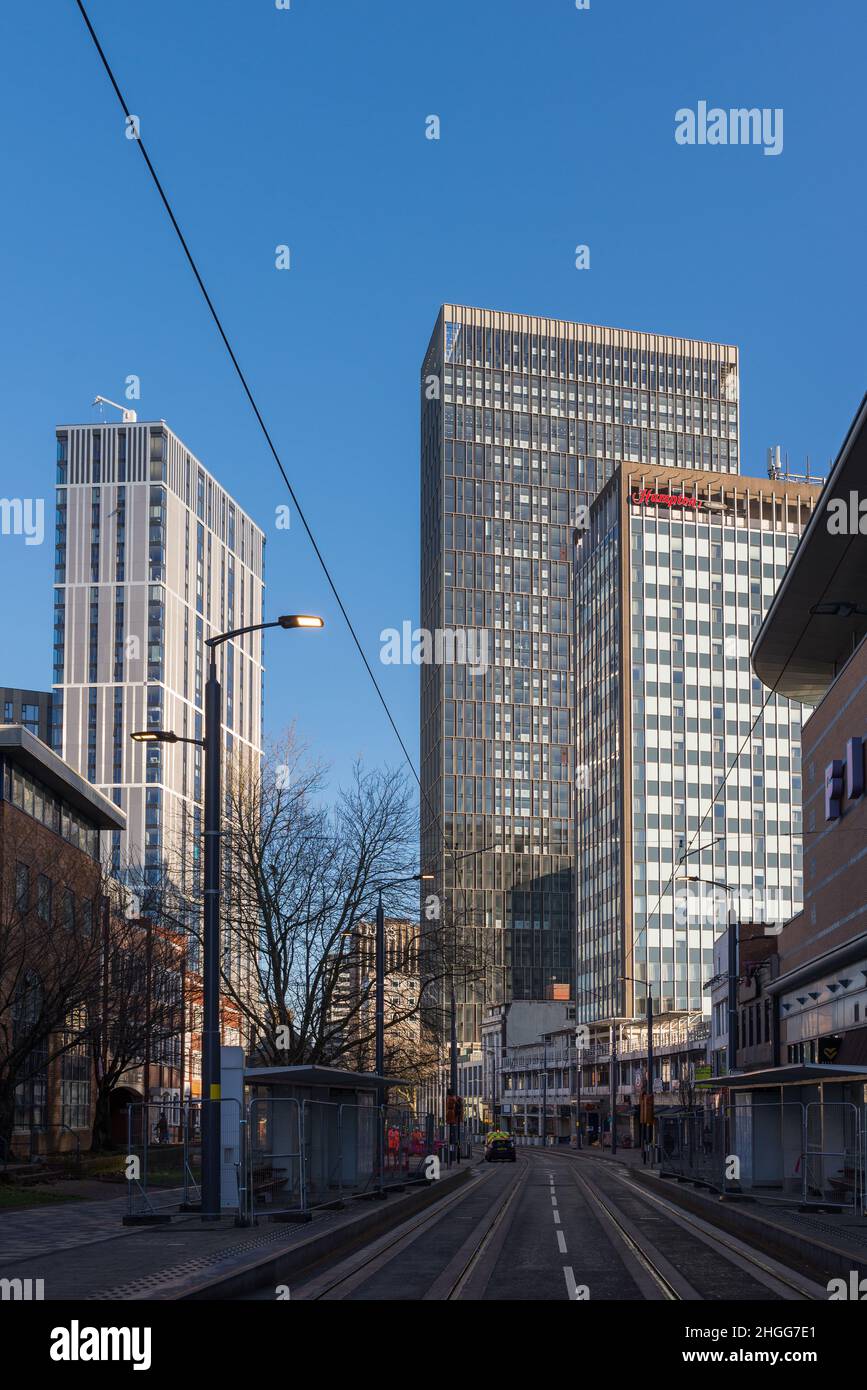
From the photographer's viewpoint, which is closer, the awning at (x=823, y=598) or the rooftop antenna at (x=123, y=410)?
the awning at (x=823, y=598)

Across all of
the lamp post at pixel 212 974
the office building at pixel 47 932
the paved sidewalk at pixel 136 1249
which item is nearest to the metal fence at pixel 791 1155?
the paved sidewalk at pixel 136 1249

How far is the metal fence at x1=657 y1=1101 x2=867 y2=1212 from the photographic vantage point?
2731 centimetres

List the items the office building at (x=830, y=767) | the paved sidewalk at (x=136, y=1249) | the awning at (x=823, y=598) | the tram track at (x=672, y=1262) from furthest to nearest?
the office building at (x=830, y=767)
the awning at (x=823, y=598)
the tram track at (x=672, y=1262)
the paved sidewalk at (x=136, y=1249)

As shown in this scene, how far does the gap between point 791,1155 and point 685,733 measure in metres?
118

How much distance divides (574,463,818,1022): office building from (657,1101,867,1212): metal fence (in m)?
100

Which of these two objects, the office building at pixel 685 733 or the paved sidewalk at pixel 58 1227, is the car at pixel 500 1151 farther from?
the office building at pixel 685 733

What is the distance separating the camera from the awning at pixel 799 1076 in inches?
1083

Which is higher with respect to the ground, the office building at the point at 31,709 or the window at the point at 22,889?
the office building at the point at 31,709

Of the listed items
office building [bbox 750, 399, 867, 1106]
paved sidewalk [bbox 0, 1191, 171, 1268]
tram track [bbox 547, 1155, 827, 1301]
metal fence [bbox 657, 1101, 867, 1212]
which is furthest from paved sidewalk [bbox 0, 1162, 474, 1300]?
office building [bbox 750, 399, 867, 1106]

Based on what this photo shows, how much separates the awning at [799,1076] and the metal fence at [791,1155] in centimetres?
48

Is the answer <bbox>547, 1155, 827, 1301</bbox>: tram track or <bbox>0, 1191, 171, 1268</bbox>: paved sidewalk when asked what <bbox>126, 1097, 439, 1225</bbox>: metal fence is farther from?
<bbox>547, 1155, 827, 1301</bbox>: tram track

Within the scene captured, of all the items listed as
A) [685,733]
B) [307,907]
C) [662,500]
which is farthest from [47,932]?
[662,500]
